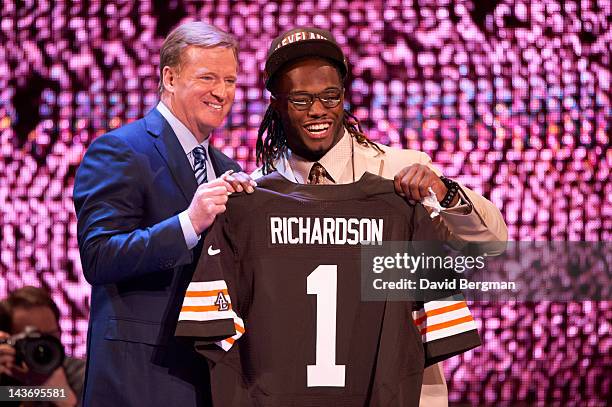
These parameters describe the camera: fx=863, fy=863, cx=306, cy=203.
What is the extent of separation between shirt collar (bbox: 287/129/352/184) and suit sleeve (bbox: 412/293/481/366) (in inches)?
13.9

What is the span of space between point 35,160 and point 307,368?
2.28 meters

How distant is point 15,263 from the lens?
12.2ft

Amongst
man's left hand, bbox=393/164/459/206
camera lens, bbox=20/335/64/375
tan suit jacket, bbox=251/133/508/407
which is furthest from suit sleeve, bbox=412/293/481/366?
camera lens, bbox=20/335/64/375

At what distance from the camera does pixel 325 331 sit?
183cm

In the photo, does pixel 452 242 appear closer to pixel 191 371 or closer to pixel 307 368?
pixel 307 368

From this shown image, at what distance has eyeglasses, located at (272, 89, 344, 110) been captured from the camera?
186cm

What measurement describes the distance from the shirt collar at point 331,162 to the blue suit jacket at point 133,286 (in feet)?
0.90

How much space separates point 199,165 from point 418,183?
59cm

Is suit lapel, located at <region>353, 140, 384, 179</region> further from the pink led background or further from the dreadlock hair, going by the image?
the pink led background

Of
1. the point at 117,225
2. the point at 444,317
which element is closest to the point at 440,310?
the point at 444,317

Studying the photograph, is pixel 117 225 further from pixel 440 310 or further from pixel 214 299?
pixel 440 310

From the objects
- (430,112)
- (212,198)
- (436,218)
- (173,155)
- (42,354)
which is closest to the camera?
(212,198)

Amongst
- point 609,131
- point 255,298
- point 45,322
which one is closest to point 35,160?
point 45,322

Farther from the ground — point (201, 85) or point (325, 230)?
point (201, 85)
